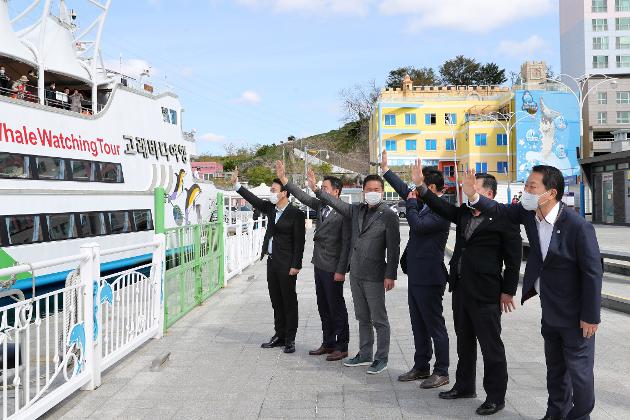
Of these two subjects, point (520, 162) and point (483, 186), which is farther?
point (520, 162)

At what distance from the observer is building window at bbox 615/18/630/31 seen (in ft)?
217

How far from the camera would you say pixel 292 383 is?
549 cm

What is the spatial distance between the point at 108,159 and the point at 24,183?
10.9ft

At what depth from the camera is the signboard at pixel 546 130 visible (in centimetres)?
5528

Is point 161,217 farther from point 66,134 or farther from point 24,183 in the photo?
point 66,134

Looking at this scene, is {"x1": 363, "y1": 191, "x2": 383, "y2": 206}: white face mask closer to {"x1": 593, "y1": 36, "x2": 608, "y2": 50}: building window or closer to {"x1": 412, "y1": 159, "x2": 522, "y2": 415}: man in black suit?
{"x1": 412, "y1": 159, "x2": 522, "y2": 415}: man in black suit

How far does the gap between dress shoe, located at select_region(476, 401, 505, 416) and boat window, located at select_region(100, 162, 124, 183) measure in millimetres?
13387

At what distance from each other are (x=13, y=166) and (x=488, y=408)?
11.4 metres

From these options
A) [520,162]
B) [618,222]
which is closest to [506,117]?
[520,162]

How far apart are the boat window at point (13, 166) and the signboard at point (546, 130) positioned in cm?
4897

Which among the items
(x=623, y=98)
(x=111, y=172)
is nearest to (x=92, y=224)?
(x=111, y=172)

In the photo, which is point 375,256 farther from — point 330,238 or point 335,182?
point 335,182

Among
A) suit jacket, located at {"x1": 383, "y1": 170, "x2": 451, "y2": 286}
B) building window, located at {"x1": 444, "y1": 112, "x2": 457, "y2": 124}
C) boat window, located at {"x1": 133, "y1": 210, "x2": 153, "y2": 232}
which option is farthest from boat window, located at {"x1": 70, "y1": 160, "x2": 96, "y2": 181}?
building window, located at {"x1": 444, "y1": 112, "x2": 457, "y2": 124}

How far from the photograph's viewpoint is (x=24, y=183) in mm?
13078
